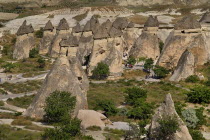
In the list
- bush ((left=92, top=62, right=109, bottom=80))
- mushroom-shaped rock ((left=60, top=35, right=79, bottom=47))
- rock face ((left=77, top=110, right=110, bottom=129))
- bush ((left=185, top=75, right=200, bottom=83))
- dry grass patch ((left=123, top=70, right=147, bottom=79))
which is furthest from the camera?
dry grass patch ((left=123, top=70, right=147, bottom=79))

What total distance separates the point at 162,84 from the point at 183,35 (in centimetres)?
870

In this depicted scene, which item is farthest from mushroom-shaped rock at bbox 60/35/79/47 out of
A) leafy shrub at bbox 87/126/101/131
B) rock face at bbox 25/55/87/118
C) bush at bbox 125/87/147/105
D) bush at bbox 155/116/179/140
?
bush at bbox 155/116/179/140

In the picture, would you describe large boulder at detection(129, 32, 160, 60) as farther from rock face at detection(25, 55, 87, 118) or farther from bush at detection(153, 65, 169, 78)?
rock face at detection(25, 55, 87, 118)

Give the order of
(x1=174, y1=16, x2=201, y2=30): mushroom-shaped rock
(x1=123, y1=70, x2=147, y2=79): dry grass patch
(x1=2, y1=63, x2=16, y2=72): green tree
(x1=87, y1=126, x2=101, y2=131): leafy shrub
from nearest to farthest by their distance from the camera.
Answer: (x1=87, y1=126, x2=101, y2=131): leafy shrub
(x1=174, y1=16, x2=201, y2=30): mushroom-shaped rock
(x1=123, y1=70, x2=147, y2=79): dry grass patch
(x1=2, y1=63, x2=16, y2=72): green tree

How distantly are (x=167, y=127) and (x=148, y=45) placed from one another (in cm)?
3097

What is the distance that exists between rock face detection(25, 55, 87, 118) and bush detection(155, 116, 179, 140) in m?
6.44

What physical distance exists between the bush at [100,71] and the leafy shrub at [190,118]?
51.6 feet

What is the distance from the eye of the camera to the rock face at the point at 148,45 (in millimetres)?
45469

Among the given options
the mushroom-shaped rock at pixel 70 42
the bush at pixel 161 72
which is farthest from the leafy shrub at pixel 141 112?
the bush at pixel 161 72

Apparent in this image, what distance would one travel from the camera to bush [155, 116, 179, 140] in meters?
15.4

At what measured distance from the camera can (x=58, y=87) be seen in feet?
69.7

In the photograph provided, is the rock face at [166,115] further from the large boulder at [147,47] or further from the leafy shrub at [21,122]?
the large boulder at [147,47]

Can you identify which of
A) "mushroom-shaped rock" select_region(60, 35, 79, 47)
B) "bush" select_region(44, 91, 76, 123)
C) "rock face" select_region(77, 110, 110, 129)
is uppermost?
"mushroom-shaped rock" select_region(60, 35, 79, 47)

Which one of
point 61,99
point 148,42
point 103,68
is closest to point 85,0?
point 148,42
